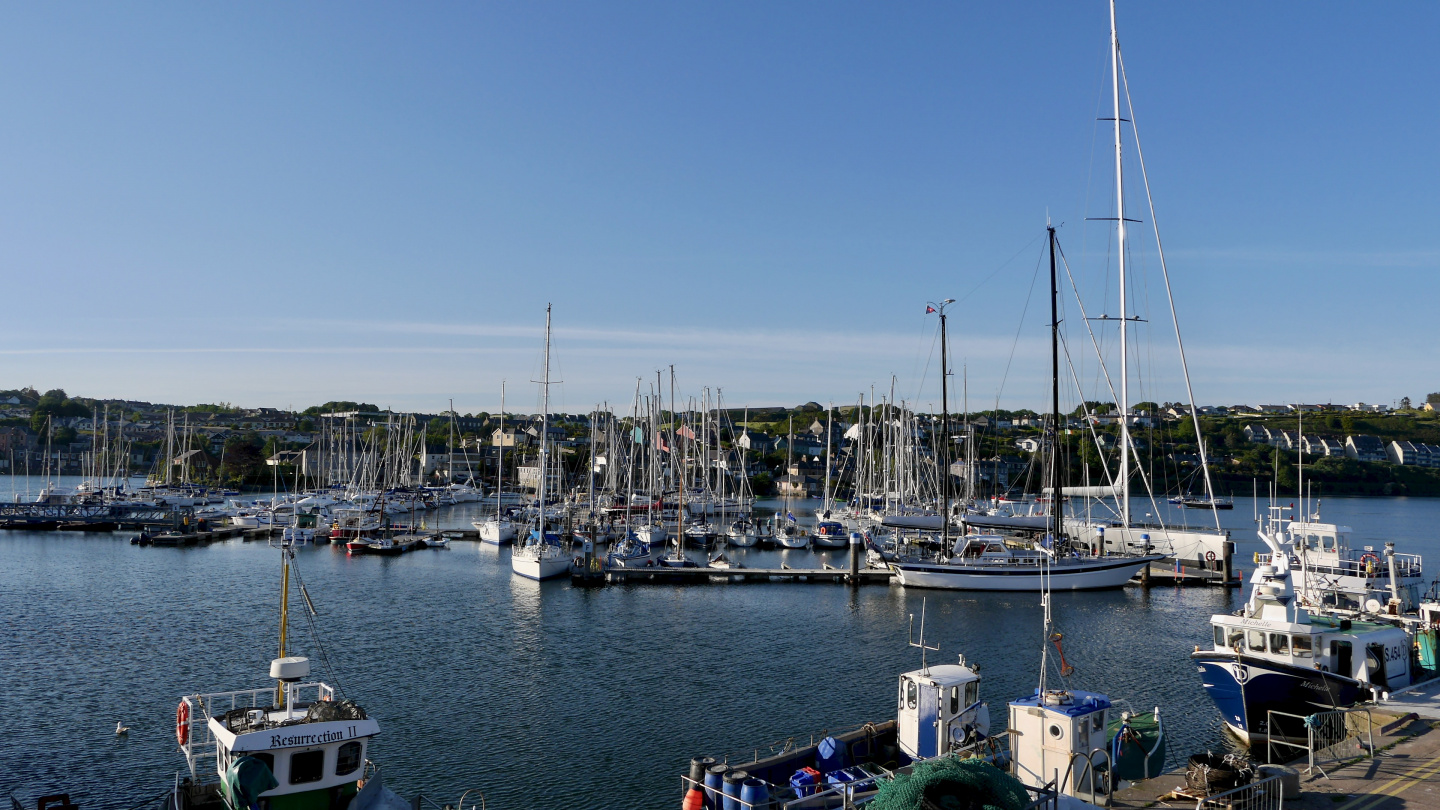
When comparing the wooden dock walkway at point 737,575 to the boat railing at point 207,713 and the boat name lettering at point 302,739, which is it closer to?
the boat railing at point 207,713

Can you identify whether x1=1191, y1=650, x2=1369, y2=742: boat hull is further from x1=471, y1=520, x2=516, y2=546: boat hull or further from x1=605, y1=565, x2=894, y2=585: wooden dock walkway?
x1=471, y1=520, x2=516, y2=546: boat hull

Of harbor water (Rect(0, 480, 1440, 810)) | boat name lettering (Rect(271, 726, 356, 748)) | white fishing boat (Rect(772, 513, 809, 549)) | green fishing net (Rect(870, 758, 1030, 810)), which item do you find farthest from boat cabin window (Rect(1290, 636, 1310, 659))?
white fishing boat (Rect(772, 513, 809, 549))

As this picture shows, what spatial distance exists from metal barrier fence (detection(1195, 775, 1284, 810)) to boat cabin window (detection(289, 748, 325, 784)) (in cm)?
1523

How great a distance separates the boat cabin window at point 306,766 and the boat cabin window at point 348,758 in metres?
0.29

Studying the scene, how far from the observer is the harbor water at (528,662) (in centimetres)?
2441

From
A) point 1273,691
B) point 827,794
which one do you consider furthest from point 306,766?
point 1273,691

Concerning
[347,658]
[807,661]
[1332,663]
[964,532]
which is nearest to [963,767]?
[1332,663]

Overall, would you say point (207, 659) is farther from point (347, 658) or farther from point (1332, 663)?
point (1332, 663)

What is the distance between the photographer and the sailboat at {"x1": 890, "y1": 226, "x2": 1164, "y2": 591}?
165ft

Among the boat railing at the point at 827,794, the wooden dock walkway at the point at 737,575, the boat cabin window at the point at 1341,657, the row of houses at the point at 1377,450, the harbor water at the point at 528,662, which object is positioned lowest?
the harbor water at the point at 528,662

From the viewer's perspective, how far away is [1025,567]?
50.6m

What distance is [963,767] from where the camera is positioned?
1166 cm

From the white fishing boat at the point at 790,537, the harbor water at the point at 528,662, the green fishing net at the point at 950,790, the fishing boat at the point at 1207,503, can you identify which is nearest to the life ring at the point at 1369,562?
the harbor water at the point at 528,662

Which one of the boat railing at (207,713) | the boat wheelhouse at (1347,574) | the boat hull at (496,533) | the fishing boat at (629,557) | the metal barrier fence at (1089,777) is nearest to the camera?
the metal barrier fence at (1089,777)
